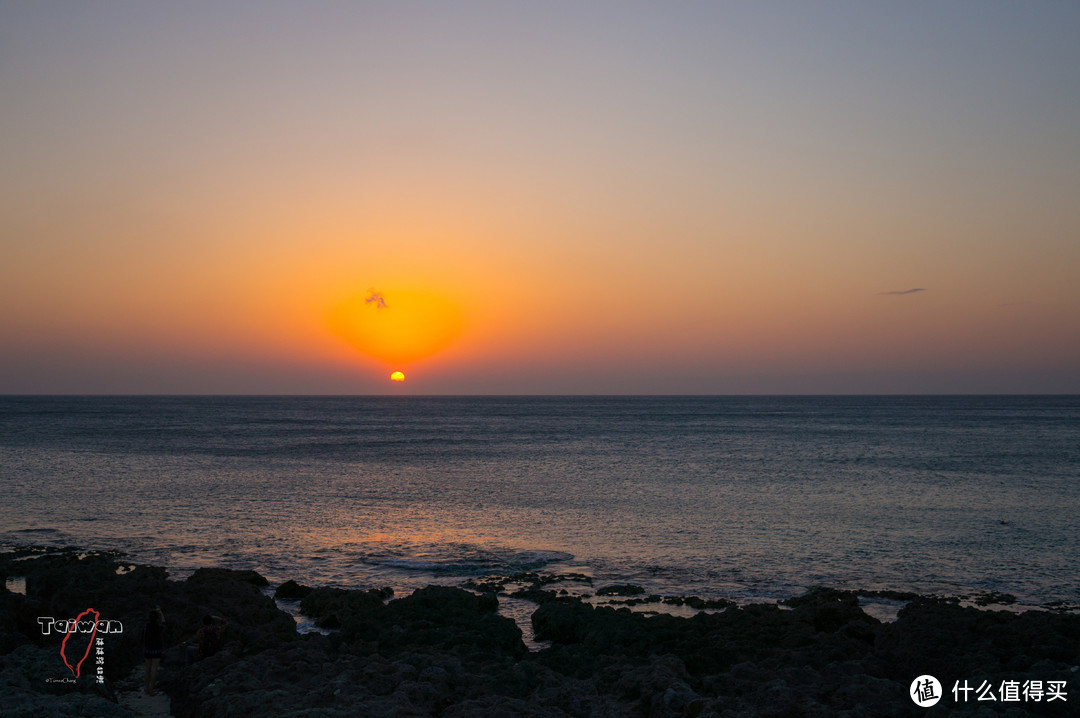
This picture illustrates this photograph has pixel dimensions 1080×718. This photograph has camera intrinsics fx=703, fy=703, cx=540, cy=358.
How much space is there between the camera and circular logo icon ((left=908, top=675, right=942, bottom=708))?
13.1 meters

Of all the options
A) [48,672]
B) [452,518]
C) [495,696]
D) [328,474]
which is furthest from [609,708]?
[328,474]

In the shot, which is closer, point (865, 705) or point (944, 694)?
point (865, 705)

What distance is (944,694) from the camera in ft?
46.5

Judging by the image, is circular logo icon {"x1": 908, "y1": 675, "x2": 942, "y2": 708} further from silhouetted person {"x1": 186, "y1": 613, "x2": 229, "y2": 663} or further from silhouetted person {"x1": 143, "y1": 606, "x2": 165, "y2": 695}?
silhouetted person {"x1": 143, "y1": 606, "x2": 165, "y2": 695}

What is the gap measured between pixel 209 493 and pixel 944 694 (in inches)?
1772

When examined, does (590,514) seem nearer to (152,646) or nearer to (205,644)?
(205,644)

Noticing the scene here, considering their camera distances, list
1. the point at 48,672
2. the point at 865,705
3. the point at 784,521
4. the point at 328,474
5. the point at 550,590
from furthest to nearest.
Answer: the point at 328,474 < the point at 784,521 < the point at 550,590 < the point at 48,672 < the point at 865,705

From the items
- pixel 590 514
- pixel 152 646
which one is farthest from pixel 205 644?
pixel 590 514

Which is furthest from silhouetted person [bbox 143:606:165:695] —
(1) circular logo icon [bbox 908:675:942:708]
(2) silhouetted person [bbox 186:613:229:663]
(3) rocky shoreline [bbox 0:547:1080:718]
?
(1) circular logo icon [bbox 908:675:942:708]

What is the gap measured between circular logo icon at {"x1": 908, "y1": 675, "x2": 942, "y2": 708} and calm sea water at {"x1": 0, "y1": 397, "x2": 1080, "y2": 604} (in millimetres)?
9844

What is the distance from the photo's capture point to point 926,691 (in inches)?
548

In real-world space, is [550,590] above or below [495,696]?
below

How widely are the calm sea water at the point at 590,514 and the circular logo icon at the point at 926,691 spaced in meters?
9.84

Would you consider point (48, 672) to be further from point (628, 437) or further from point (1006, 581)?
point (628, 437)
